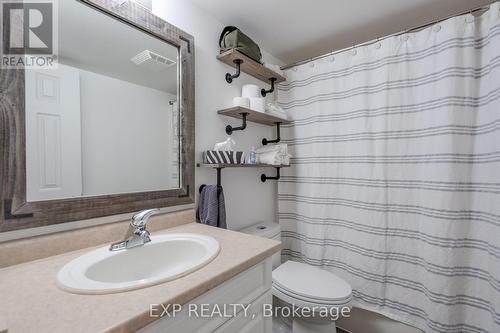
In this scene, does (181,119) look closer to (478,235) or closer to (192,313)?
(192,313)

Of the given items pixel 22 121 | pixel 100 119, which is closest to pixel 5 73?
pixel 22 121

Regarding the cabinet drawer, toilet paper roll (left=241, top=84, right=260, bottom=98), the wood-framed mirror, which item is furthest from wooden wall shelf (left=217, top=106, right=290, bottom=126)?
the cabinet drawer

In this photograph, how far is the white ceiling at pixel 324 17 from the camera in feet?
4.20

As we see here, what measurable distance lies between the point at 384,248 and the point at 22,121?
1841 millimetres

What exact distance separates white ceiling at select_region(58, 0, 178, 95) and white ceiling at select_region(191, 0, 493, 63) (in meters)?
0.47

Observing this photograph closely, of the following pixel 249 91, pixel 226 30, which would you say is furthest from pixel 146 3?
pixel 249 91

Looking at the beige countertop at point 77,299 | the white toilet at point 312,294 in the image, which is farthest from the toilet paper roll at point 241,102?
the white toilet at point 312,294

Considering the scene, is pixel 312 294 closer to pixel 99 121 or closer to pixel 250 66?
pixel 99 121

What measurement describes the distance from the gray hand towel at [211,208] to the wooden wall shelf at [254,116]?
1.61 ft

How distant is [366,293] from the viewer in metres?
1.43

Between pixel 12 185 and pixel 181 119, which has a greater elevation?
pixel 181 119

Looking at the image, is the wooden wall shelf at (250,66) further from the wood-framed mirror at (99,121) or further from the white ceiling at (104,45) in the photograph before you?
the white ceiling at (104,45)

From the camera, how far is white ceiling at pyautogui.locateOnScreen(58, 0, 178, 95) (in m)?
0.84

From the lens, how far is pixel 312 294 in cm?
115
